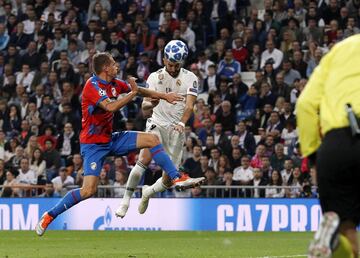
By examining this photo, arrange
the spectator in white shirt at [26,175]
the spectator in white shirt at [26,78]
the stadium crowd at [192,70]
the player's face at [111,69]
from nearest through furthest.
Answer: the player's face at [111,69], the stadium crowd at [192,70], the spectator in white shirt at [26,175], the spectator in white shirt at [26,78]

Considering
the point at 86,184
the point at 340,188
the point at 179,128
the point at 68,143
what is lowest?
the point at 68,143

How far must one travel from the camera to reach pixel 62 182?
939 inches

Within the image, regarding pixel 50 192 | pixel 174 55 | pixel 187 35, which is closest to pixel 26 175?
pixel 50 192

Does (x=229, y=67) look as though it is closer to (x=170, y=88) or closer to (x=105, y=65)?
(x=170, y=88)

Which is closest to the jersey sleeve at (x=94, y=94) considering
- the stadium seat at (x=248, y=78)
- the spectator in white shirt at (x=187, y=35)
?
the stadium seat at (x=248, y=78)

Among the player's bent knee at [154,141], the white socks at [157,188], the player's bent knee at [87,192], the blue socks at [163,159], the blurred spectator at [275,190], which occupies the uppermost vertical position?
the player's bent knee at [154,141]

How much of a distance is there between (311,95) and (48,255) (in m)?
7.47

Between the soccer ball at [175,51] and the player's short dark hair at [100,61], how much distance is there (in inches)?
46.6

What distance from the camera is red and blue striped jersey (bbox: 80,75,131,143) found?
14.4 meters

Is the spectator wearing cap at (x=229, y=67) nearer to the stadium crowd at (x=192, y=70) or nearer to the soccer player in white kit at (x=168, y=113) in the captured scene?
the stadium crowd at (x=192, y=70)

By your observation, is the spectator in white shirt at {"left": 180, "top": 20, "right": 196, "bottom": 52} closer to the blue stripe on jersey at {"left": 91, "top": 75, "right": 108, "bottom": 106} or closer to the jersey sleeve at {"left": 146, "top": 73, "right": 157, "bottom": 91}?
the jersey sleeve at {"left": 146, "top": 73, "right": 157, "bottom": 91}

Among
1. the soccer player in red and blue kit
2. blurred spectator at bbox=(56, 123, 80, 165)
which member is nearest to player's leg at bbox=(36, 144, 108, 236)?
the soccer player in red and blue kit

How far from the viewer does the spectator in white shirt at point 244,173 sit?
902 inches

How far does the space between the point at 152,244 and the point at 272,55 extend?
10.5 m
